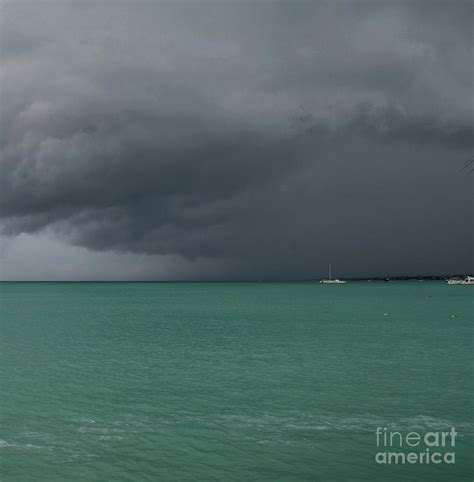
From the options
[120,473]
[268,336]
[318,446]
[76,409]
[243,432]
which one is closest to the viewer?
[120,473]

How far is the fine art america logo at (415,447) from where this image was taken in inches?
1190

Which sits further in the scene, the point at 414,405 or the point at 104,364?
the point at 104,364

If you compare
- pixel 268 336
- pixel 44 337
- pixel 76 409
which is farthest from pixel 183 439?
pixel 44 337

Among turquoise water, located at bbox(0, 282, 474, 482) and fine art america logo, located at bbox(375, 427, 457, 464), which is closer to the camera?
turquoise water, located at bbox(0, 282, 474, 482)

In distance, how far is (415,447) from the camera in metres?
32.1

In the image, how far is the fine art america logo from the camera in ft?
99.2

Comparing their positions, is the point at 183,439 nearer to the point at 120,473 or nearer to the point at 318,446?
the point at 120,473

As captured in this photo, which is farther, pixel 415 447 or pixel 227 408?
pixel 227 408

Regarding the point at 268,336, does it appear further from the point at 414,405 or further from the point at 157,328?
the point at 414,405

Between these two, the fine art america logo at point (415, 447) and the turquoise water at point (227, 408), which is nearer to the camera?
the turquoise water at point (227, 408)

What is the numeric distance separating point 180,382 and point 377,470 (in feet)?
86.7

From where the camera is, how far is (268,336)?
9100 cm

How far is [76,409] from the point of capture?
40.5 metres

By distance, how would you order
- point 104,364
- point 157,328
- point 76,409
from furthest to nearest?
point 157,328
point 104,364
point 76,409
